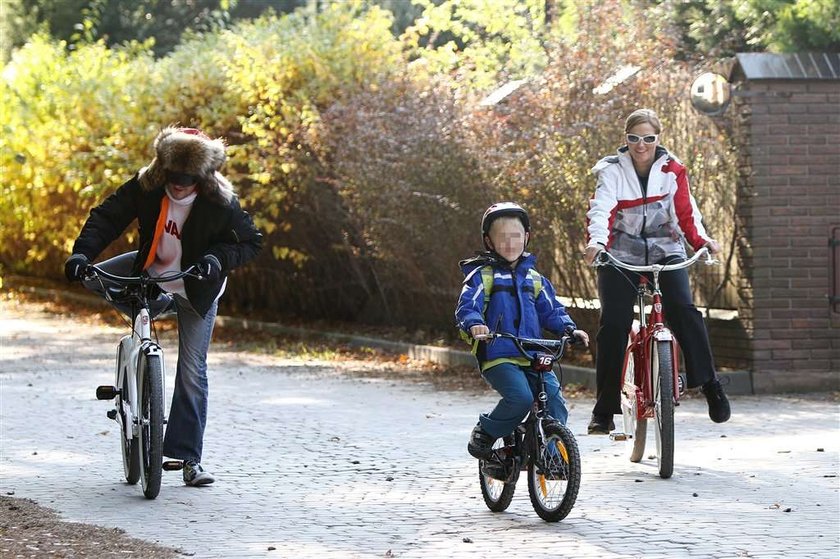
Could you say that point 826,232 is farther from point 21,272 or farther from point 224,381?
point 21,272

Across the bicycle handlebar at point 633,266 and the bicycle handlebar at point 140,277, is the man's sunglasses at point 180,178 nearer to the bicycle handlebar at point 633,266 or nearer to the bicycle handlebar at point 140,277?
the bicycle handlebar at point 140,277

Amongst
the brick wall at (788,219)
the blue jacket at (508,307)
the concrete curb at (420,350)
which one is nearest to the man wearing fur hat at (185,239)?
the blue jacket at (508,307)

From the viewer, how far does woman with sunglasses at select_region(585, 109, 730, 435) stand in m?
8.51

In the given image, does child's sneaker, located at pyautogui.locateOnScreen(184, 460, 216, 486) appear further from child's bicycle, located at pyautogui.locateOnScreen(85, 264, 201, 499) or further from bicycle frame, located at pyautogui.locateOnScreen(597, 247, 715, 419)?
bicycle frame, located at pyautogui.locateOnScreen(597, 247, 715, 419)

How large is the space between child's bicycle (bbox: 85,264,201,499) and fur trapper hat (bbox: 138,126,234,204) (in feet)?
1.48

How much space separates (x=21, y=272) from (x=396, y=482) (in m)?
23.0

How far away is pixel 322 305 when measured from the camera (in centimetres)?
1988

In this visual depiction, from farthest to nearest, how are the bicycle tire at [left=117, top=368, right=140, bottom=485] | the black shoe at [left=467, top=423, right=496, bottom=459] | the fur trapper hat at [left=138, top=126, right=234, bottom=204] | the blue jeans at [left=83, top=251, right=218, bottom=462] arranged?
the blue jeans at [left=83, top=251, right=218, bottom=462]
the bicycle tire at [left=117, top=368, right=140, bottom=485]
the fur trapper hat at [left=138, top=126, right=234, bottom=204]
the black shoe at [left=467, top=423, right=496, bottom=459]

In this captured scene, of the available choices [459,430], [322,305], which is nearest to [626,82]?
[459,430]

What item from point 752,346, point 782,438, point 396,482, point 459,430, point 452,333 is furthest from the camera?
point 452,333

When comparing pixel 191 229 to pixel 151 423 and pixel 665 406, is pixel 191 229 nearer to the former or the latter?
pixel 151 423

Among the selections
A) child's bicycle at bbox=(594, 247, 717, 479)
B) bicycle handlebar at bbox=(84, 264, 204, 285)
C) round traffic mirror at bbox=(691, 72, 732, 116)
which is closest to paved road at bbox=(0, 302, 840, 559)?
child's bicycle at bbox=(594, 247, 717, 479)

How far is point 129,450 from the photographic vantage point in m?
7.88

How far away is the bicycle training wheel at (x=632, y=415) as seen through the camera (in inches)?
333
